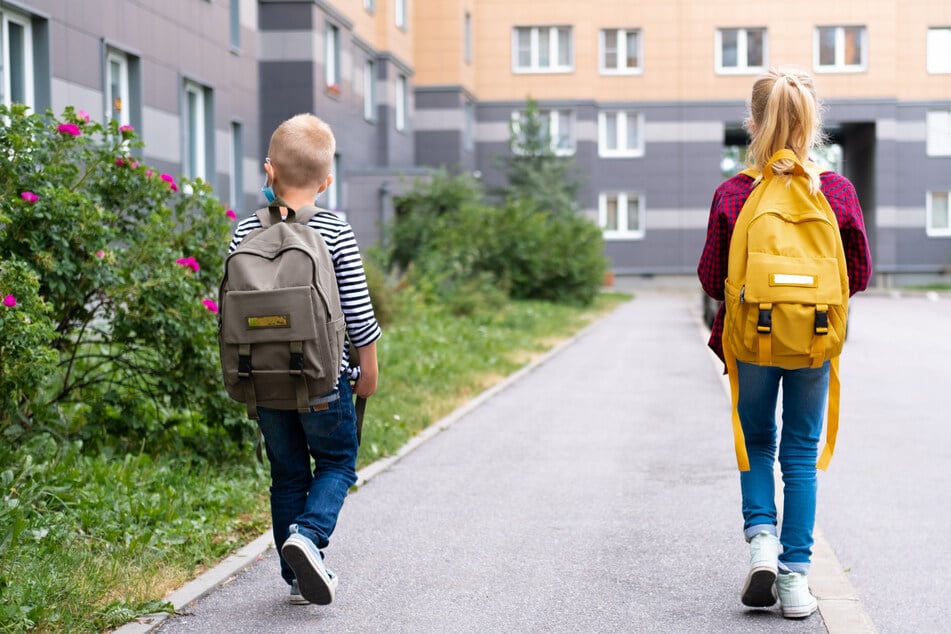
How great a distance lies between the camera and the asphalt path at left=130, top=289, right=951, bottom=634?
15.0 feet

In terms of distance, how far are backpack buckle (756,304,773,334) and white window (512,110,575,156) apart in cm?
3868

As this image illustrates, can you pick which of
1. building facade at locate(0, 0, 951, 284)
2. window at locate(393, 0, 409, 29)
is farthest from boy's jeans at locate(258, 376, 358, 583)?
building facade at locate(0, 0, 951, 284)

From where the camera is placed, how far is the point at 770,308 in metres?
4.17

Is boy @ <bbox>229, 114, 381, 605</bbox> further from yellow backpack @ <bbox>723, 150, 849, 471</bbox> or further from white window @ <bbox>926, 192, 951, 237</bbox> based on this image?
white window @ <bbox>926, 192, 951, 237</bbox>

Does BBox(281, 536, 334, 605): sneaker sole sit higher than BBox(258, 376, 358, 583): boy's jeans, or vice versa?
BBox(258, 376, 358, 583): boy's jeans

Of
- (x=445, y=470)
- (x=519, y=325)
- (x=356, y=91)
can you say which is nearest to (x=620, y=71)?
(x=356, y=91)

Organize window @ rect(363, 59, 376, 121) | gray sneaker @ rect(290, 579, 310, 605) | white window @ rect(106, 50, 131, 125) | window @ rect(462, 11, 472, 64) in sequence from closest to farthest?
gray sneaker @ rect(290, 579, 310, 605) < white window @ rect(106, 50, 131, 125) < window @ rect(363, 59, 376, 121) < window @ rect(462, 11, 472, 64)

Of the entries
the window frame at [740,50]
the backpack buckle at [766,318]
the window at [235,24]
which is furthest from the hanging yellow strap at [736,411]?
the window frame at [740,50]

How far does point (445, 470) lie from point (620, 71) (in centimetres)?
3825

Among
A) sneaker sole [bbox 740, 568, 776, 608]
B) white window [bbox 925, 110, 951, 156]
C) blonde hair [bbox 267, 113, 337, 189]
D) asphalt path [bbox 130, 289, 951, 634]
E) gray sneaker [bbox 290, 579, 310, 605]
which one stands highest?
white window [bbox 925, 110, 951, 156]

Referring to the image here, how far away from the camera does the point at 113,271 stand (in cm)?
667

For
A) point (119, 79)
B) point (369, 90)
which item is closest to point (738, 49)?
point (369, 90)

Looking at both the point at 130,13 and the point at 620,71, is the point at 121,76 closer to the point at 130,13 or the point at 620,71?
the point at 130,13

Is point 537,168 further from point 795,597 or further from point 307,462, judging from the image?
point 795,597
